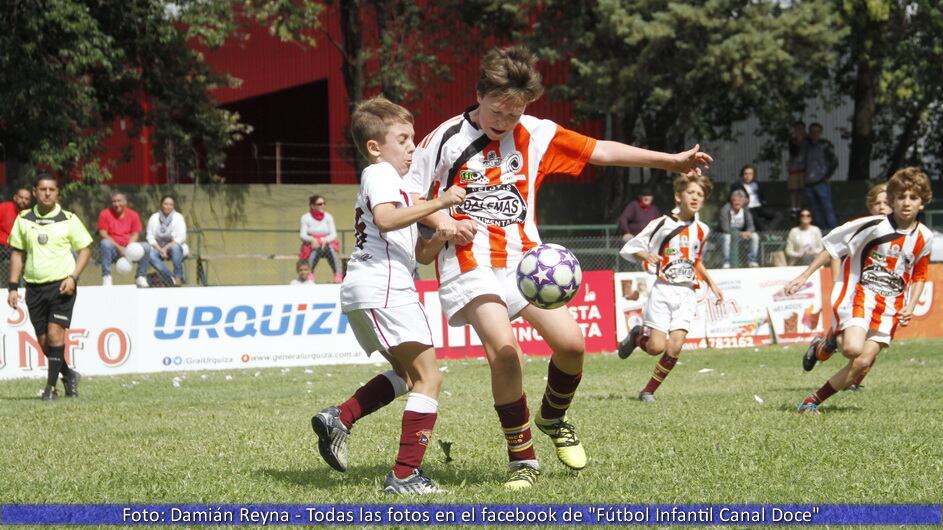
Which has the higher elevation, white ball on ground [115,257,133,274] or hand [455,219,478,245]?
hand [455,219,478,245]

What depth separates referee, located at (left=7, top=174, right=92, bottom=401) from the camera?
11438 mm

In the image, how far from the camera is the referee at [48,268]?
11.4 metres

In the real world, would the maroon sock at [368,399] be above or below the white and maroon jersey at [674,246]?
below

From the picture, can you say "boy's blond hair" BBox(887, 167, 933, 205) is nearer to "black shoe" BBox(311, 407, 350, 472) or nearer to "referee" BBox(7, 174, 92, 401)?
"black shoe" BBox(311, 407, 350, 472)

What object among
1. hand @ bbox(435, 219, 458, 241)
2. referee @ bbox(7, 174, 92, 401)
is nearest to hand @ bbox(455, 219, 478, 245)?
hand @ bbox(435, 219, 458, 241)

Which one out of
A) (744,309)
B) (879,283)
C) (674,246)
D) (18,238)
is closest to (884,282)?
(879,283)

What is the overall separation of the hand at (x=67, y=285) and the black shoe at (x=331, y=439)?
244 inches

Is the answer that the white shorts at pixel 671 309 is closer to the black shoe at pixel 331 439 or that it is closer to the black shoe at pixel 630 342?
the black shoe at pixel 630 342

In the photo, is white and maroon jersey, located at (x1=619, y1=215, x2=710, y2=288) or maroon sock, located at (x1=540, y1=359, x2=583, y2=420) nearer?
maroon sock, located at (x1=540, y1=359, x2=583, y2=420)

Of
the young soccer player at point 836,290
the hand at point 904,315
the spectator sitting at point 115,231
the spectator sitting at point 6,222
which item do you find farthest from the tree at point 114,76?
the hand at point 904,315

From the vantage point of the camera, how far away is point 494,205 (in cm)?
597

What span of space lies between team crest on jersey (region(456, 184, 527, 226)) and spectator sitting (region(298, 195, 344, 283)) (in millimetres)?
13156

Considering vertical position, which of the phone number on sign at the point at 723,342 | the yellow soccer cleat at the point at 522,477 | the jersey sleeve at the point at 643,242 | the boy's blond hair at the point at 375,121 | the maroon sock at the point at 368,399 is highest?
the boy's blond hair at the point at 375,121

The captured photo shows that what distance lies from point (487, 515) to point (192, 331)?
36.7 ft
